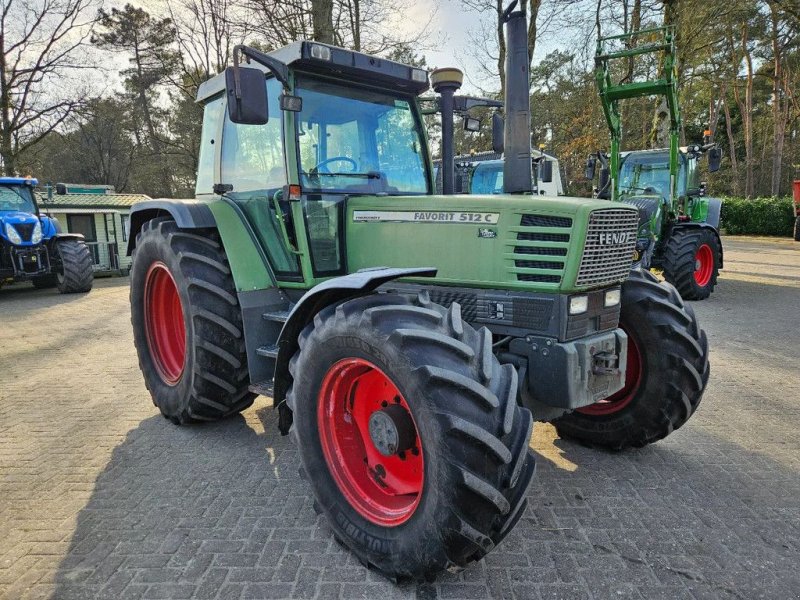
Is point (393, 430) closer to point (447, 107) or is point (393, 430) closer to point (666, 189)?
point (447, 107)

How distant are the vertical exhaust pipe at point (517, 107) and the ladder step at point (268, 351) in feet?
5.68

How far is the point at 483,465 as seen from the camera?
79.4 inches

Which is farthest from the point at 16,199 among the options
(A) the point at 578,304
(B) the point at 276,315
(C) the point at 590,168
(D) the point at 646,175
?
(D) the point at 646,175

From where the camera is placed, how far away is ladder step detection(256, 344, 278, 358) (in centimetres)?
341

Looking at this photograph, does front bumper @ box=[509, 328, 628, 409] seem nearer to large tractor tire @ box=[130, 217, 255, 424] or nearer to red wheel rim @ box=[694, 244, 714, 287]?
large tractor tire @ box=[130, 217, 255, 424]

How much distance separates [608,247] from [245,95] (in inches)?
79.9

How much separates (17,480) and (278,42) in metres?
12.5

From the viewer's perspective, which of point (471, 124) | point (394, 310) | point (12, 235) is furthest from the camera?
point (12, 235)

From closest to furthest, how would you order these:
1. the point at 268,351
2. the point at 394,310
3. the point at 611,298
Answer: the point at 394,310
the point at 611,298
the point at 268,351

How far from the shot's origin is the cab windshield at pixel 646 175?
35.2 feet

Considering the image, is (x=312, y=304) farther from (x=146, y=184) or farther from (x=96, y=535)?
(x=146, y=184)

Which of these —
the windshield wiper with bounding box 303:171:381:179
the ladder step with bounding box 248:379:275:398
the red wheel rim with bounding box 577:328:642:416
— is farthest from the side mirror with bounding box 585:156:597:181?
the ladder step with bounding box 248:379:275:398

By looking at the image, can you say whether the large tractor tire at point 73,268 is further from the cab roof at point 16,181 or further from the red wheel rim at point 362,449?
the red wheel rim at point 362,449

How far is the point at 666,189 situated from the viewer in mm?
10797
